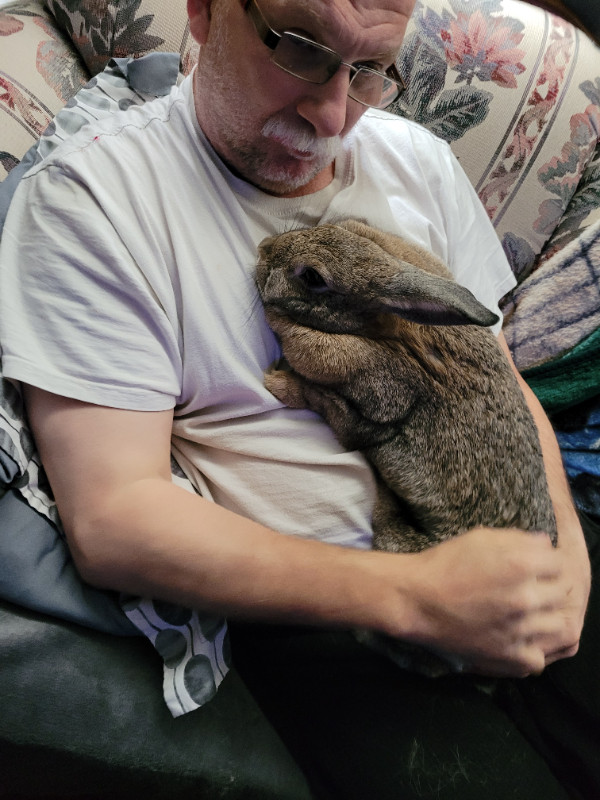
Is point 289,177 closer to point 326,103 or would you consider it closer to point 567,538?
point 326,103

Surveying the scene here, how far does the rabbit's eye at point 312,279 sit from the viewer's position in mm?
1289

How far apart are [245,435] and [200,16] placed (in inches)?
32.9

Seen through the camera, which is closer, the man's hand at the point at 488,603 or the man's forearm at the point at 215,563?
the man's forearm at the point at 215,563

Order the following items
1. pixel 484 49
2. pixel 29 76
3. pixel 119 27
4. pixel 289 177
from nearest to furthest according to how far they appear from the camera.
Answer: pixel 289 177
pixel 29 76
pixel 119 27
pixel 484 49

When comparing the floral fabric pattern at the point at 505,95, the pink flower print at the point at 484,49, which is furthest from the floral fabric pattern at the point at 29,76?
the pink flower print at the point at 484,49

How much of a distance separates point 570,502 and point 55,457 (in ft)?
3.93

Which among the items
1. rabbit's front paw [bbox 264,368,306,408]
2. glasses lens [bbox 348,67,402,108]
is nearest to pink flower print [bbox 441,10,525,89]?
glasses lens [bbox 348,67,402,108]

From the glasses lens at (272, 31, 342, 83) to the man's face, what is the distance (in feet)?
0.04

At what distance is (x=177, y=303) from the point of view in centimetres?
111

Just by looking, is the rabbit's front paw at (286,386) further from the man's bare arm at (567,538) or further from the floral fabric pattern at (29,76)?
the floral fabric pattern at (29,76)

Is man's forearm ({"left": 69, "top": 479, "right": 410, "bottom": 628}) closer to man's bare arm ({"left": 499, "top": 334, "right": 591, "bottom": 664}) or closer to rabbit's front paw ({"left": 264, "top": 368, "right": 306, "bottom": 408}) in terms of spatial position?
rabbit's front paw ({"left": 264, "top": 368, "right": 306, "bottom": 408})

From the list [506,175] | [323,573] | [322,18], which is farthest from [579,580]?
[506,175]

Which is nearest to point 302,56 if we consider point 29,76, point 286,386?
point 286,386

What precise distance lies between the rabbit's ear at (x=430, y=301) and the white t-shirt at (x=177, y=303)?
0.80 ft
